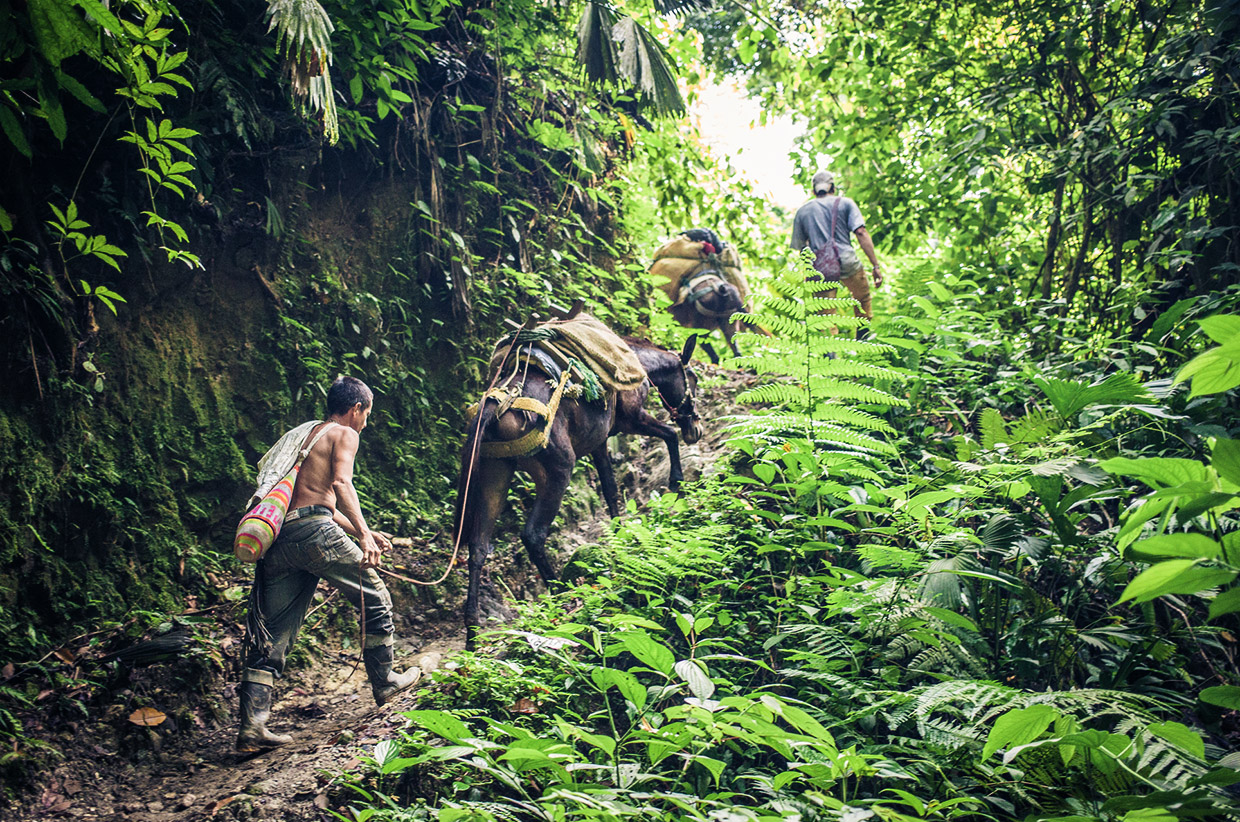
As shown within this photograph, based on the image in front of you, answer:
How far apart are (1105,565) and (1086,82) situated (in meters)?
5.54

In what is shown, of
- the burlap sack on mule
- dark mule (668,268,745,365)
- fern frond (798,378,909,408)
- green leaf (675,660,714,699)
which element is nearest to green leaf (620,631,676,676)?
green leaf (675,660,714,699)

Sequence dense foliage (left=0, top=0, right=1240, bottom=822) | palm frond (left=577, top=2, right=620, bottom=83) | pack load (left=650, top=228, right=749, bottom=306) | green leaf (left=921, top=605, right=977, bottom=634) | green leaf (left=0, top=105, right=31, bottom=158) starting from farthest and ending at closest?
pack load (left=650, top=228, right=749, bottom=306) < palm frond (left=577, top=2, right=620, bottom=83) < green leaf (left=0, top=105, right=31, bottom=158) < green leaf (left=921, top=605, right=977, bottom=634) < dense foliage (left=0, top=0, right=1240, bottom=822)

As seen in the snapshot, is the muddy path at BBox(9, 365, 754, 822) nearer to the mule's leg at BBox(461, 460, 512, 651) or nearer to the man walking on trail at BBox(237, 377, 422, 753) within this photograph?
the man walking on trail at BBox(237, 377, 422, 753)

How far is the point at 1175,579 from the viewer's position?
1354 millimetres

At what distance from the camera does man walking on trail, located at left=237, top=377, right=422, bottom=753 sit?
4047mm

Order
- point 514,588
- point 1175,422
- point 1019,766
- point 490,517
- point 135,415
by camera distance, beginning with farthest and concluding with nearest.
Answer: point 514,588, point 490,517, point 135,415, point 1175,422, point 1019,766

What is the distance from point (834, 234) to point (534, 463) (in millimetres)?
4848

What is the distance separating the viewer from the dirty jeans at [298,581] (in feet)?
13.3

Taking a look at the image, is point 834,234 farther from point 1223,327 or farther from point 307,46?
point 1223,327

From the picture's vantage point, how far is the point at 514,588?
242 inches

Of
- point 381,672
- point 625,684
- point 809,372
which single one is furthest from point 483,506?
point 625,684

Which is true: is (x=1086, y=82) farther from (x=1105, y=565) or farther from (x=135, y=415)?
(x=135, y=415)

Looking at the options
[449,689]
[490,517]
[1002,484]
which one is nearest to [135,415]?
[490,517]

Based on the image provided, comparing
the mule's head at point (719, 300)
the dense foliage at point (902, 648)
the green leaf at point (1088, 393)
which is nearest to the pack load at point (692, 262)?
the mule's head at point (719, 300)
